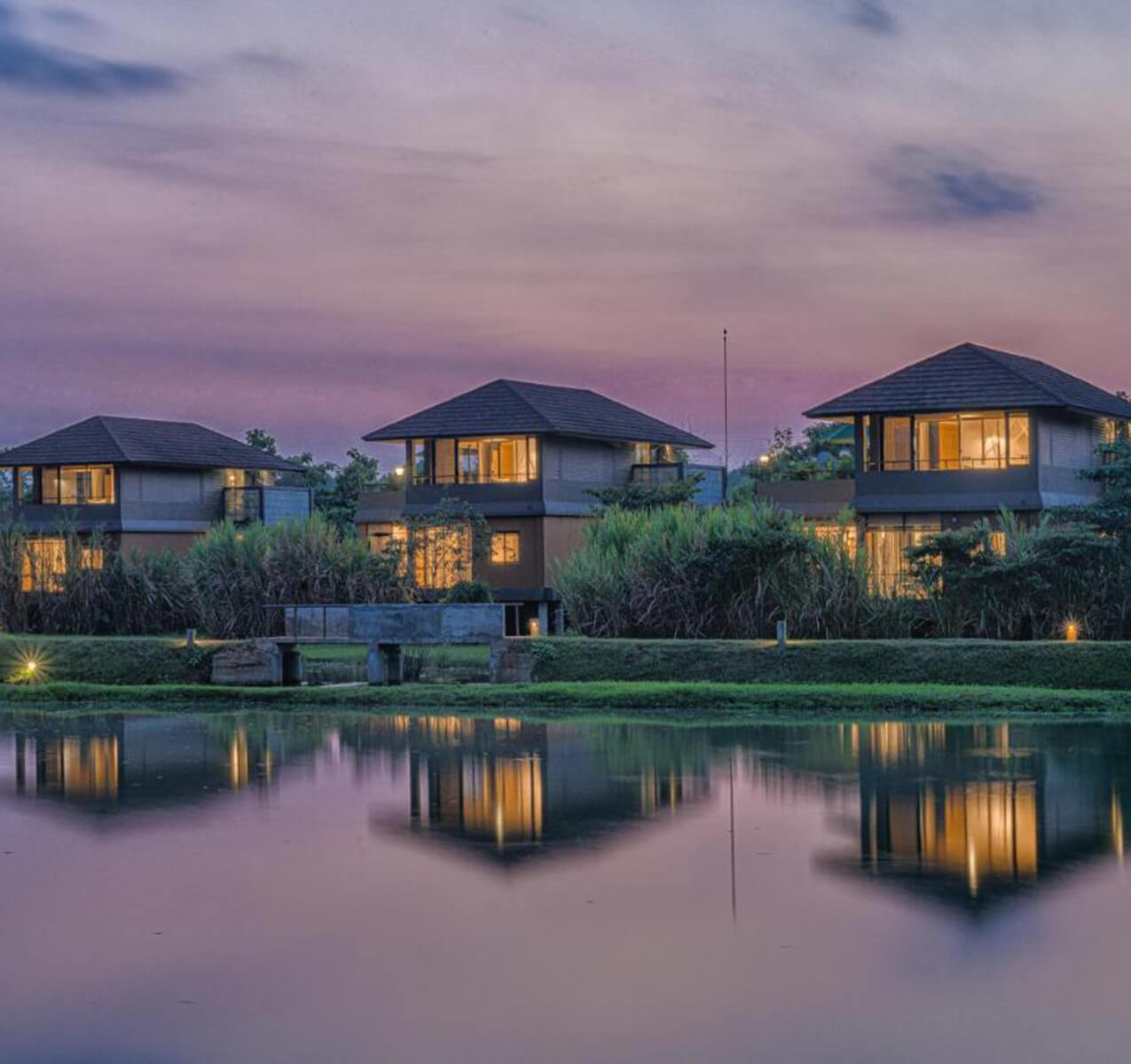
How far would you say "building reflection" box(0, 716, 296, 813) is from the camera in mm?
24297

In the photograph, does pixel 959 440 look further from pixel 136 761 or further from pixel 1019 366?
pixel 136 761

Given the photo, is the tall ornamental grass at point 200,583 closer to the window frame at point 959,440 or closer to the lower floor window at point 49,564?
the lower floor window at point 49,564

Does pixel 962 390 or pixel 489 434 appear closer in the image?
pixel 962 390

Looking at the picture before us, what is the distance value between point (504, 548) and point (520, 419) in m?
3.64

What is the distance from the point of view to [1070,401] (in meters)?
45.9

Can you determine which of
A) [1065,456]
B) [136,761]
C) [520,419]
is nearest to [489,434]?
[520,419]

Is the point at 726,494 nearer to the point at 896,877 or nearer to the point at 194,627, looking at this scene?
the point at 194,627

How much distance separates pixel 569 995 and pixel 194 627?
108 feet

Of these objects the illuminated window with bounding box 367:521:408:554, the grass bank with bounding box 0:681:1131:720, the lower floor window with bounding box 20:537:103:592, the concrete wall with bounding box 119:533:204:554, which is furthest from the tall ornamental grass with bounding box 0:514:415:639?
the concrete wall with bounding box 119:533:204:554

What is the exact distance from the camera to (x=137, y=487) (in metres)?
60.4

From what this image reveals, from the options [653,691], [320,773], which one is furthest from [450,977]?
[653,691]

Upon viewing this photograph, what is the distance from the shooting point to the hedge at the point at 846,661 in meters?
33.4

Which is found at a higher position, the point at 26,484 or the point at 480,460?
the point at 26,484

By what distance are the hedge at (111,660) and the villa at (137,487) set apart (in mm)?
16783
